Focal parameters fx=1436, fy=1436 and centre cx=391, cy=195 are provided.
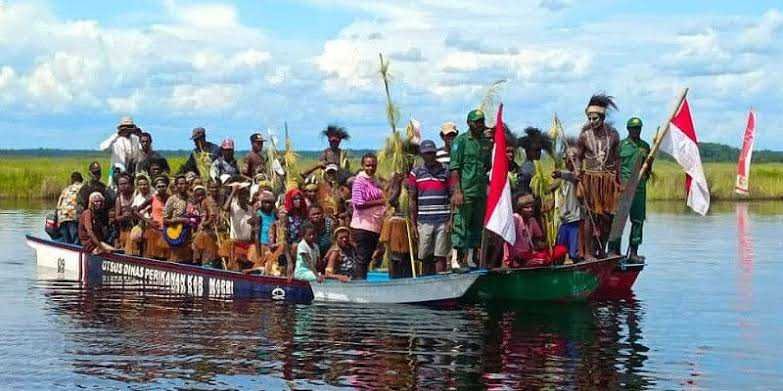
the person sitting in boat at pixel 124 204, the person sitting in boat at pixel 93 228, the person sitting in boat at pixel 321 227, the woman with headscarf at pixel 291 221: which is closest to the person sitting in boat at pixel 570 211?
the person sitting in boat at pixel 321 227

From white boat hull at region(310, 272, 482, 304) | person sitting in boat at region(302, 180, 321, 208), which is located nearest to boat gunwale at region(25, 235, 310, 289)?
white boat hull at region(310, 272, 482, 304)

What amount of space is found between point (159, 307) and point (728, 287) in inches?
330

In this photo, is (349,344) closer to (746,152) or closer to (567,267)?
(567,267)

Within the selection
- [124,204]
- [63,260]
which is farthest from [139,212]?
[63,260]

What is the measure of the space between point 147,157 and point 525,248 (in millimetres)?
6672

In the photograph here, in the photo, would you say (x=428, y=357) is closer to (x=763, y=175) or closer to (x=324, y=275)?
(x=324, y=275)

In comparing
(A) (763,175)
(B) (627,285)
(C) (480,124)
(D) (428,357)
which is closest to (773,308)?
(B) (627,285)

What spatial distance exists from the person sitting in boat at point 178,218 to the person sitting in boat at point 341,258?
9.73 feet

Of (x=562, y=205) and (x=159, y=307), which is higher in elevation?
(x=562, y=205)

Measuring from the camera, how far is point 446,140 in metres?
16.8

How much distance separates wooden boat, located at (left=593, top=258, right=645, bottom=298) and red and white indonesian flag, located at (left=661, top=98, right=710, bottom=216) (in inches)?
52.2

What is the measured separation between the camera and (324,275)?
16984 millimetres

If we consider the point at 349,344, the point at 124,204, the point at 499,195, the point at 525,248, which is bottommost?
the point at 349,344

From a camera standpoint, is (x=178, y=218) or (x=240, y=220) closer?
(x=240, y=220)
